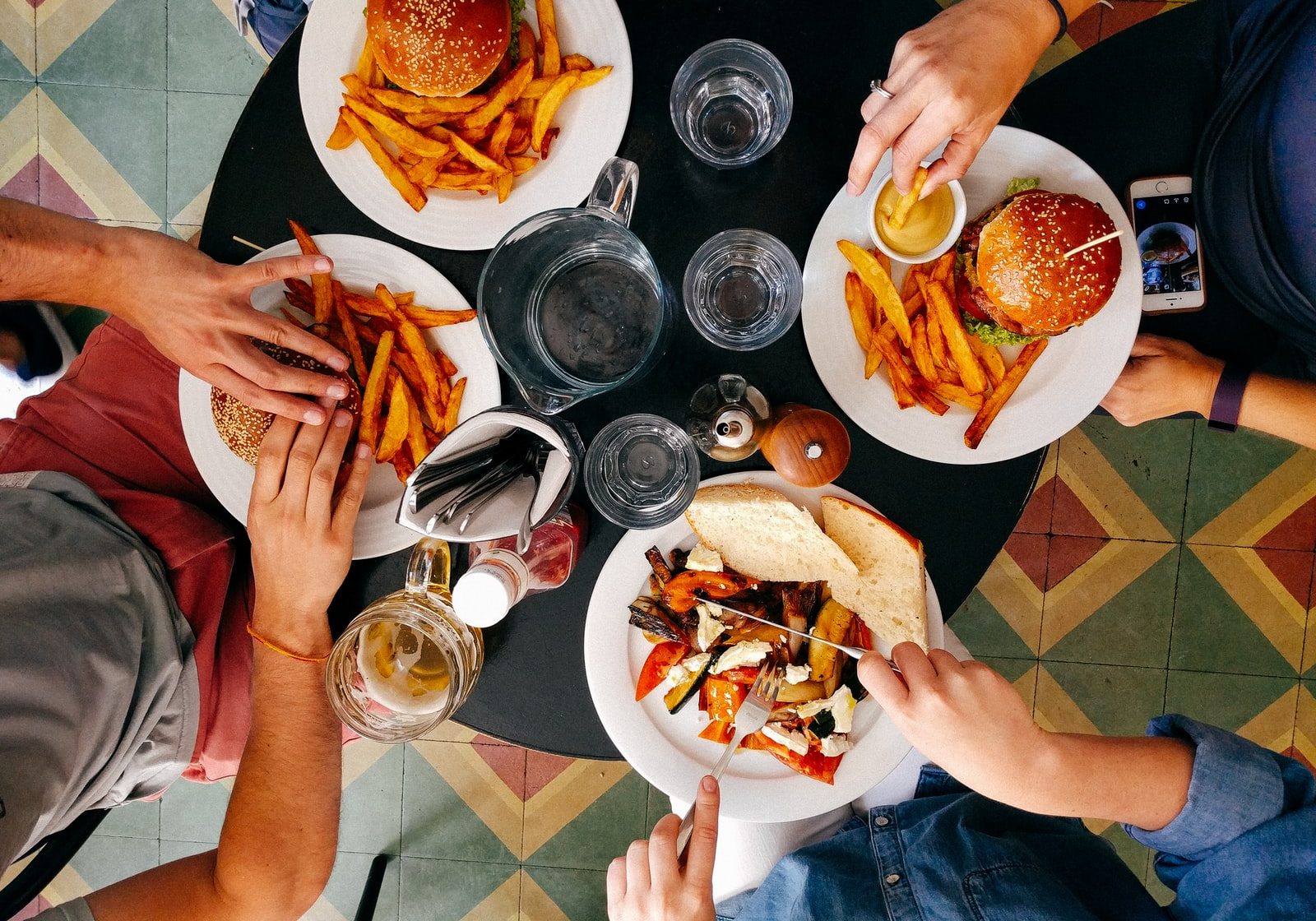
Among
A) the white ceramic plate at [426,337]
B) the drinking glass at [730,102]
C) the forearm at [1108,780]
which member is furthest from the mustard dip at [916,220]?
the forearm at [1108,780]

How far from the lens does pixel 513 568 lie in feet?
4.68

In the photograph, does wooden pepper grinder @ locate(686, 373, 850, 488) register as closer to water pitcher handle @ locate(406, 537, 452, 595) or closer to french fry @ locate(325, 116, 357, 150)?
water pitcher handle @ locate(406, 537, 452, 595)

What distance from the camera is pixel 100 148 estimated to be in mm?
2758

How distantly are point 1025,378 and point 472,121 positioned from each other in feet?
3.70

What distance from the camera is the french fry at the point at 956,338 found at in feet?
4.86

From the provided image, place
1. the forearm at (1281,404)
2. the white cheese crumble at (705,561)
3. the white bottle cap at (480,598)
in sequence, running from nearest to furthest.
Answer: the white bottle cap at (480,598) < the white cheese crumble at (705,561) < the forearm at (1281,404)

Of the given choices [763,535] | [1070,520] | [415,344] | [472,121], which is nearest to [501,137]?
[472,121]

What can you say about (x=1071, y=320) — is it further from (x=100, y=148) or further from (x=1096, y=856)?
(x=100, y=148)

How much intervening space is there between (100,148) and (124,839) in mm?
2387

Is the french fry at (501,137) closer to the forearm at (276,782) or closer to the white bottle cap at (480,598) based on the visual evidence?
the white bottle cap at (480,598)

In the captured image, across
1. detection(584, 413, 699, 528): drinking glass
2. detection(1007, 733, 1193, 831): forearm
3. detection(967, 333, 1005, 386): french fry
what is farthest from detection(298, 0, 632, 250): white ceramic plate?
detection(1007, 733, 1193, 831): forearm

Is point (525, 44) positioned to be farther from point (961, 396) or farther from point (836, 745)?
point (836, 745)

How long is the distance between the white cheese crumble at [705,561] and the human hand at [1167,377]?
0.96 m

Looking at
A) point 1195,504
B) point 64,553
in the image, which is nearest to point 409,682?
point 64,553
